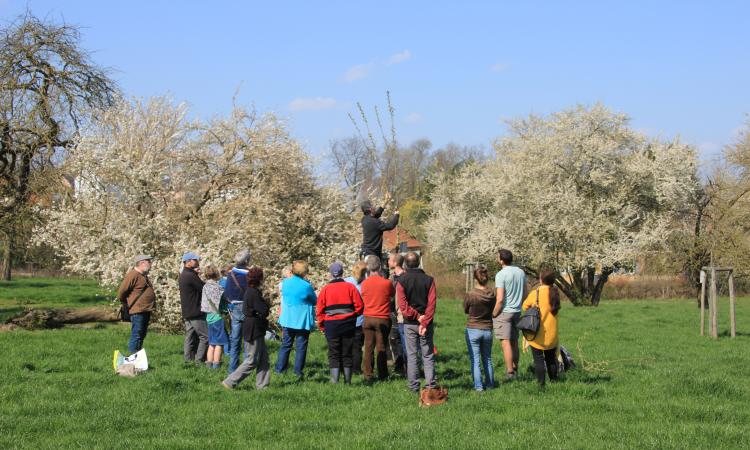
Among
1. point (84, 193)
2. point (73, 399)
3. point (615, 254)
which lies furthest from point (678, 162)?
point (73, 399)

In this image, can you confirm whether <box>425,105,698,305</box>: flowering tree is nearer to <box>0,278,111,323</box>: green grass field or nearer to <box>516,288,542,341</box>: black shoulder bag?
<box>0,278,111,323</box>: green grass field

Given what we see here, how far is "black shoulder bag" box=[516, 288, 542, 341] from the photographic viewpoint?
10375mm

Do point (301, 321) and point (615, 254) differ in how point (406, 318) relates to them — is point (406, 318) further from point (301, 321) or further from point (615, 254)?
point (615, 254)

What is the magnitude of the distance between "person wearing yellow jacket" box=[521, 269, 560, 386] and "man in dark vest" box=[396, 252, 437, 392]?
1467 millimetres

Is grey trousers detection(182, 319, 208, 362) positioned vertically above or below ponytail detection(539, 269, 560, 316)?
below

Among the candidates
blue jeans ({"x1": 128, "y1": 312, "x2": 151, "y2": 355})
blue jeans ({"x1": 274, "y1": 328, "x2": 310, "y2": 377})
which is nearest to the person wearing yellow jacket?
blue jeans ({"x1": 274, "y1": 328, "x2": 310, "y2": 377})

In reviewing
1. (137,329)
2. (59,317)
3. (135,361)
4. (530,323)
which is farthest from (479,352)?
(59,317)

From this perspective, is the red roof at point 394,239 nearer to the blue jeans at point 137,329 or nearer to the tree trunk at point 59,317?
the blue jeans at point 137,329

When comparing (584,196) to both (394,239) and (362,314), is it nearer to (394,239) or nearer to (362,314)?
(394,239)

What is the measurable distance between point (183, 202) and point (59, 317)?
374 centimetres

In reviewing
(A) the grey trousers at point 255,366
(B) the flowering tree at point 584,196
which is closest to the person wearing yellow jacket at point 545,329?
(A) the grey trousers at point 255,366

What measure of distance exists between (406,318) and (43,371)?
5.46 meters

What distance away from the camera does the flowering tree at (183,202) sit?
1770 centimetres

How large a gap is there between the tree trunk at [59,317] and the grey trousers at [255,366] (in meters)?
8.69
